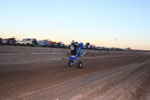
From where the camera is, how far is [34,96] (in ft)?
17.5

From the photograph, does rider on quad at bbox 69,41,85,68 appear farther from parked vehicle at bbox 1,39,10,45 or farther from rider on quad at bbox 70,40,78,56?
parked vehicle at bbox 1,39,10,45

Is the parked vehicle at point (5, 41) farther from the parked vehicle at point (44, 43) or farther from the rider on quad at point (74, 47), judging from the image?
the rider on quad at point (74, 47)

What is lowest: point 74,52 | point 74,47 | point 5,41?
point 74,52

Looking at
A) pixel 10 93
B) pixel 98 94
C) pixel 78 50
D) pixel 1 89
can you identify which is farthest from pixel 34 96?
pixel 78 50

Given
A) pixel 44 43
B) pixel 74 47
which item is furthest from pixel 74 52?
pixel 44 43

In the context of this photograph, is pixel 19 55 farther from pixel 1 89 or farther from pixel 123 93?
pixel 123 93

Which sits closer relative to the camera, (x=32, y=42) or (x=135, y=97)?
(x=135, y=97)

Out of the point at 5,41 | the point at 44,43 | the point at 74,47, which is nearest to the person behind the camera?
the point at 74,47

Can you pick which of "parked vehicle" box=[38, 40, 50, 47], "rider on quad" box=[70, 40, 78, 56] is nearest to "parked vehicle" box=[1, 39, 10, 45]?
"parked vehicle" box=[38, 40, 50, 47]

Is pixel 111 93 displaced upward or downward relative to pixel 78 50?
downward

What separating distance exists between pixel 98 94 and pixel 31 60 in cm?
1229

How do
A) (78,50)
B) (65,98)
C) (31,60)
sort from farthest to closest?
1. (31,60)
2. (78,50)
3. (65,98)

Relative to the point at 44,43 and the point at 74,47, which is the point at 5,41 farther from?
the point at 74,47

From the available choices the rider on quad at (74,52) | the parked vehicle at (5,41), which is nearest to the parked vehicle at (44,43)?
the parked vehicle at (5,41)
